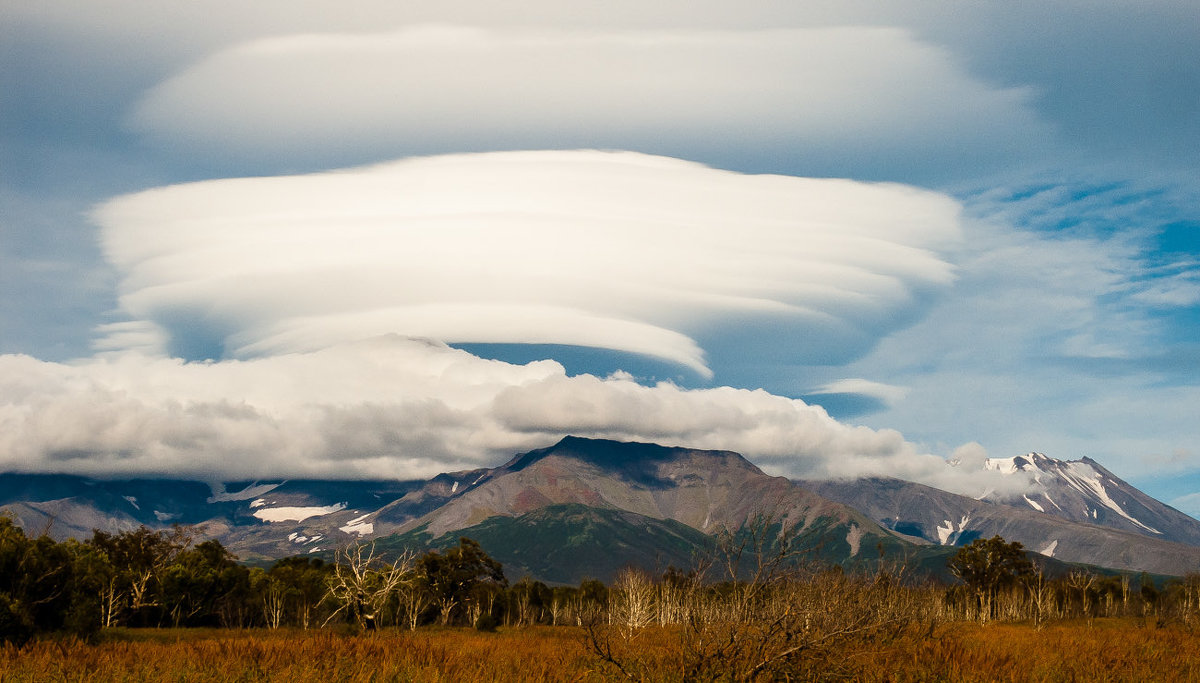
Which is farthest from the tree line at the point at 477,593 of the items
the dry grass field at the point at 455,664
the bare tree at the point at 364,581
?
the dry grass field at the point at 455,664

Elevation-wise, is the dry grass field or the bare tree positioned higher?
the dry grass field

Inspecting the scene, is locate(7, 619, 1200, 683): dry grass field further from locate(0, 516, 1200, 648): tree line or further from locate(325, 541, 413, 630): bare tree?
locate(325, 541, 413, 630): bare tree

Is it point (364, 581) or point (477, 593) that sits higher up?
point (364, 581)

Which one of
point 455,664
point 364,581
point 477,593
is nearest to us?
point 455,664

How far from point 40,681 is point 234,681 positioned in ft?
9.75

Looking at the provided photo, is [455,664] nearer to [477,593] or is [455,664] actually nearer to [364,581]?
[364,581]

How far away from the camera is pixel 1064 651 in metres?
23.6

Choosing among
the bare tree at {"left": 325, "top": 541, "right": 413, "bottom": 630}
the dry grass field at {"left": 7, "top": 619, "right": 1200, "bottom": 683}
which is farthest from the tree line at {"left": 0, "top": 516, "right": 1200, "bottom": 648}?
the dry grass field at {"left": 7, "top": 619, "right": 1200, "bottom": 683}

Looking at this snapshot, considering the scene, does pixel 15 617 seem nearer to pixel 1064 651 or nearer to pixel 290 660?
pixel 290 660

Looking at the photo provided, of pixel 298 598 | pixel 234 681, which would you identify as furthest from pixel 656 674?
pixel 298 598

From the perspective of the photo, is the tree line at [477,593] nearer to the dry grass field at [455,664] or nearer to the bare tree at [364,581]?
the bare tree at [364,581]

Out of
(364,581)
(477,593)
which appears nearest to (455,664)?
(364,581)

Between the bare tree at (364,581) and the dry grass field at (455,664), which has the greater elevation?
the dry grass field at (455,664)

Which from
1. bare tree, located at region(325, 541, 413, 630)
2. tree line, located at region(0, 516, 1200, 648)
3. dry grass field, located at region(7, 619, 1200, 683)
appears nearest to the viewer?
dry grass field, located at region(7, 619, 1200, 683)
